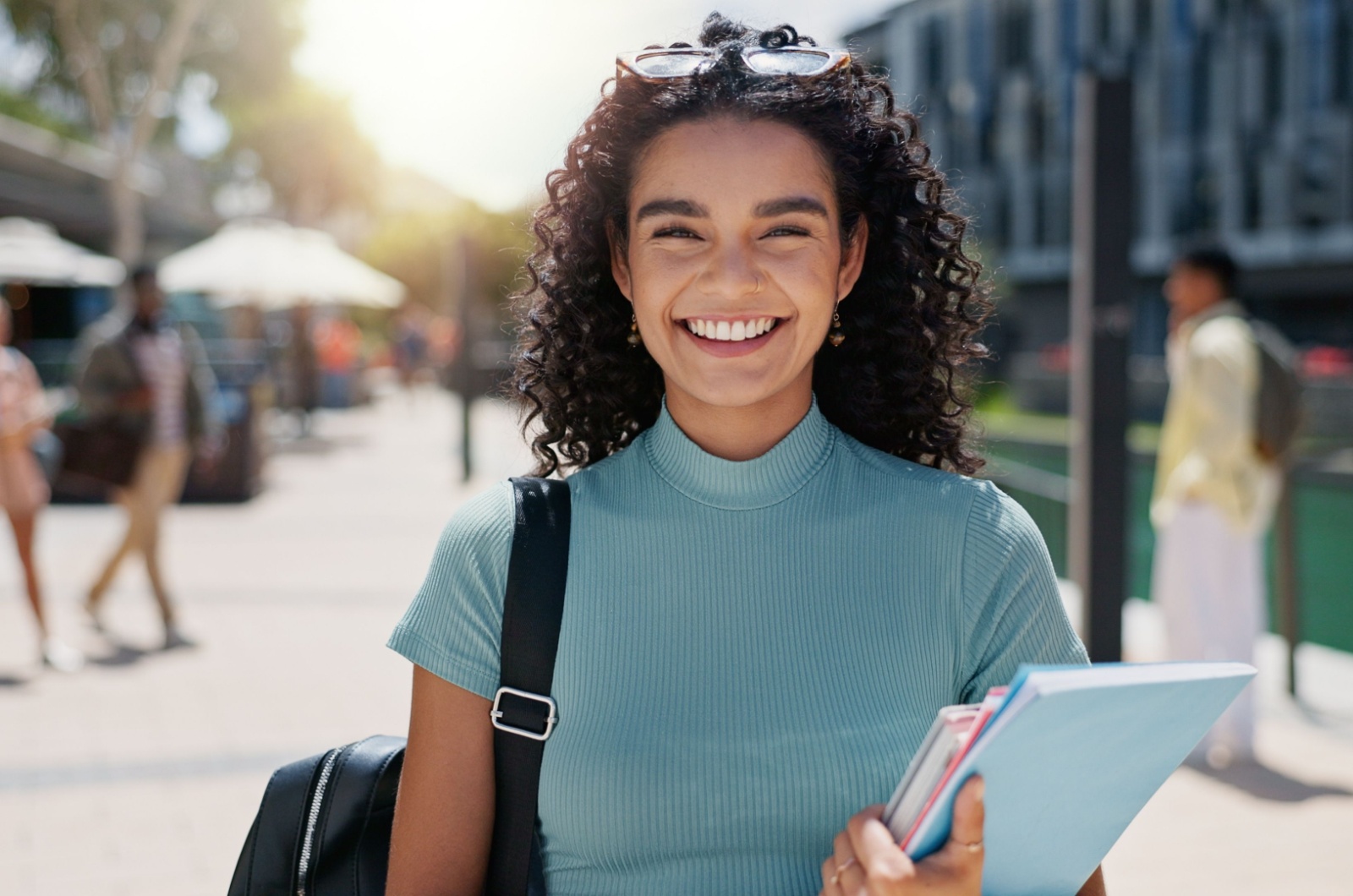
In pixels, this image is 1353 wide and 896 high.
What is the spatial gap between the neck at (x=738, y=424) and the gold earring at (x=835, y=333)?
0.59ft

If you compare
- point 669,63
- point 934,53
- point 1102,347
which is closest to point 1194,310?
point 1102,347

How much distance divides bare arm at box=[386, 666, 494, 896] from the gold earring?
2.53 ft

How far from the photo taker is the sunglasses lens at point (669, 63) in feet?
5.84

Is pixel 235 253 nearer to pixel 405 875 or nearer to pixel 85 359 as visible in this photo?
pixel 85 359

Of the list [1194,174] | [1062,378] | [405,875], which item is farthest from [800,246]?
[1194,174]

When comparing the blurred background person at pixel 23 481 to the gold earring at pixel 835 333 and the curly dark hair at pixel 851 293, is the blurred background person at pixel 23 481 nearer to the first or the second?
the curly dark hair at pixel 851 293

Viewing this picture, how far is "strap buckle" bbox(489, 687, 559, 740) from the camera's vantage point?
1610 millimetres

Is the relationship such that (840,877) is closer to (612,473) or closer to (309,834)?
(612,473)

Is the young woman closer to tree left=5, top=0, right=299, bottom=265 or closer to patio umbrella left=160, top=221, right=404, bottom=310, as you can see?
patio umbrella left=160, top=221, right=404, bottom=310

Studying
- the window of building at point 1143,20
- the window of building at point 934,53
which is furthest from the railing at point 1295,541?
the window of building at point 934,53

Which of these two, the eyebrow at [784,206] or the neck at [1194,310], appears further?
the neck at [1194,310]

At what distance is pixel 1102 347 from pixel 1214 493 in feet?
2.52

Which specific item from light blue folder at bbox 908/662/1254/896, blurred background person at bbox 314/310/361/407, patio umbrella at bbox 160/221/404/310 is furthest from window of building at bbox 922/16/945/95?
light blue folder at bbox 908/662/1254/896

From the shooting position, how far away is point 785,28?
6.14 ft
